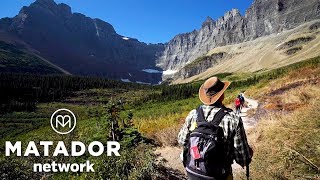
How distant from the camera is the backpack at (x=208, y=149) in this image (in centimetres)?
544

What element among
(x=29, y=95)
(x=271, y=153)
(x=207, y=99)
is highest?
(x=29, y=95)

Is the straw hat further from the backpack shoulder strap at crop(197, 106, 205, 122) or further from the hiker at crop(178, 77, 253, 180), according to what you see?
the backpack shoulder strap at crop(197, 106, 205, 122)

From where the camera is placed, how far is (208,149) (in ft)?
17.7

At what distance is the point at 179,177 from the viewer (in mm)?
10438

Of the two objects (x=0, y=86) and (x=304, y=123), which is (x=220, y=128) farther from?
(x=0, y=86)

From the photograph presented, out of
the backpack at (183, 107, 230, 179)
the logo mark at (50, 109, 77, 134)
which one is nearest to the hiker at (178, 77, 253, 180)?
the backpack at (183, 107, 230, 179)

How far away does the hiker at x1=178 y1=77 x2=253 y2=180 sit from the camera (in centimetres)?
545

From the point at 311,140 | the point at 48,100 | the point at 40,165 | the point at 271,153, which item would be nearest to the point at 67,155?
the point at 40,165

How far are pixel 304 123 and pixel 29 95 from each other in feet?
636

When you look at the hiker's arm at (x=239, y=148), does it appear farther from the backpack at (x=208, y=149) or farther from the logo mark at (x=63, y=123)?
the logo mark at (x=63, y=123)

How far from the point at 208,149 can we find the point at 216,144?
5.2 inches

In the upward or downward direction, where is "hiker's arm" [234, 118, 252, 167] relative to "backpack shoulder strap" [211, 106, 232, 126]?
downward

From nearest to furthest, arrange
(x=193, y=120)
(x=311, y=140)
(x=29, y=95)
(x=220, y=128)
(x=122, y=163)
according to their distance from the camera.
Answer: (x=220, y=128), (x=193, y=120), (x=311, y=140), (x=122, y=163), (x=29, y=95)

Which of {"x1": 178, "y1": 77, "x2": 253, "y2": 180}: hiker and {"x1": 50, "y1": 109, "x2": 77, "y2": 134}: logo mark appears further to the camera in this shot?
{"x1": 50, "y1": 109, "x2": 77, "y2": 134}: logo mark
